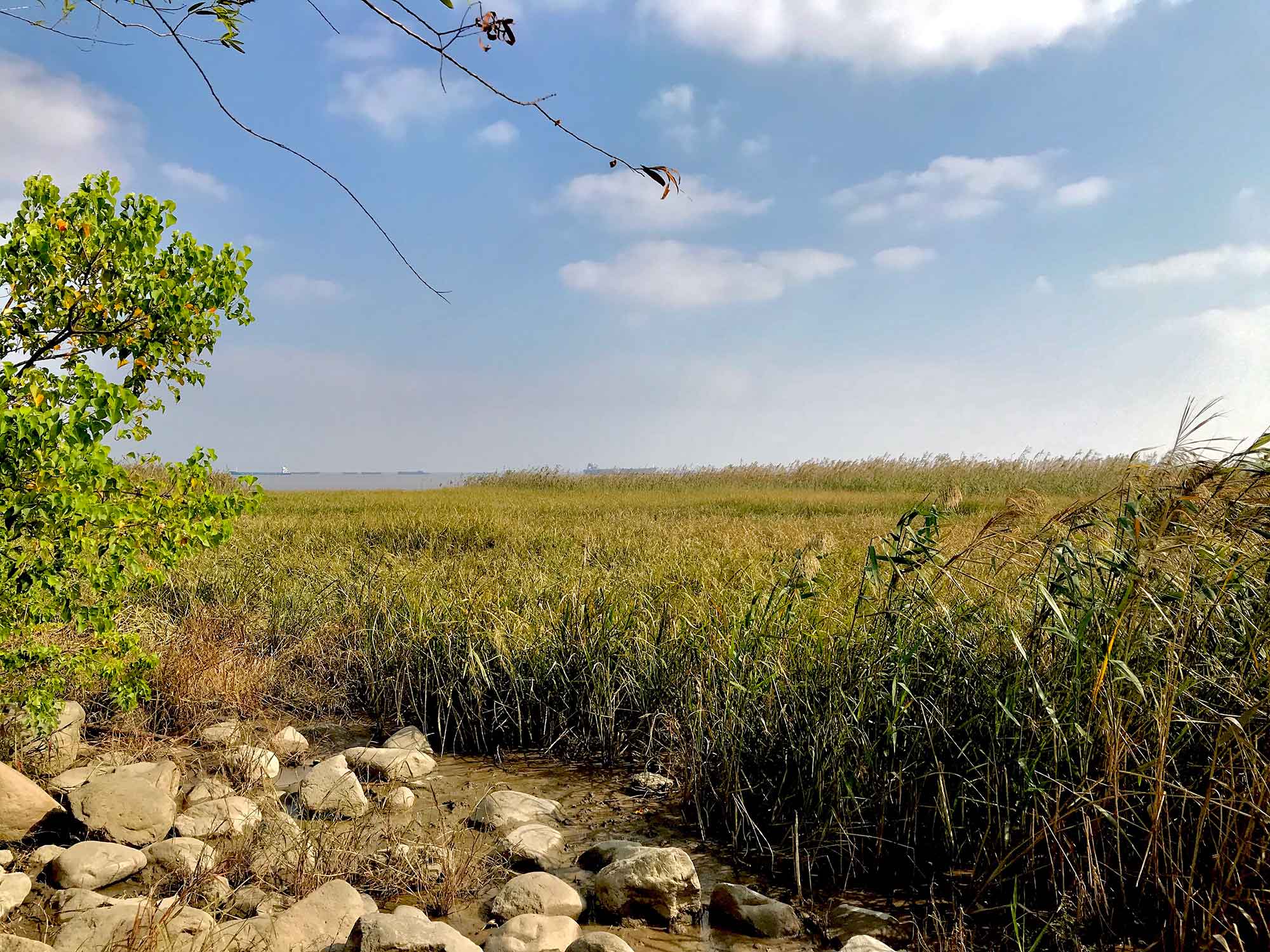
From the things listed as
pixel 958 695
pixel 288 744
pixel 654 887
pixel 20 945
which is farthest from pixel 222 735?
pixel 958 695

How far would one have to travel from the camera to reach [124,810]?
3.54 meters

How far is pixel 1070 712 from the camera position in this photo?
9.43ft

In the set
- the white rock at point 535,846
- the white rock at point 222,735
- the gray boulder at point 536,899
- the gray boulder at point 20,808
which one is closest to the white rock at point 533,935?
the gray boulder at point 536,899

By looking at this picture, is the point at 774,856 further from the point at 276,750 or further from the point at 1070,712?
the point at 276,750

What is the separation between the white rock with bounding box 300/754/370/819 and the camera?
3.79 m

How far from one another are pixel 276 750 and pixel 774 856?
2861mm

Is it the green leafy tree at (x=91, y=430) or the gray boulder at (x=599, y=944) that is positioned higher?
the green leafy tree at (x=91, y=430)

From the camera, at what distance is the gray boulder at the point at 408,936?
2482 mm

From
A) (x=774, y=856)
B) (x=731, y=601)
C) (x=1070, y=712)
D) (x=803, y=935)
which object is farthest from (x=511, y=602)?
(x=1070, y=712)

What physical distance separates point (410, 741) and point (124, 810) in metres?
1.53

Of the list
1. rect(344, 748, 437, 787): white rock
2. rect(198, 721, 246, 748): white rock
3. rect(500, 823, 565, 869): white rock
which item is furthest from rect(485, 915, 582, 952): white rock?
rect(198, 721, 246, 748): white rock

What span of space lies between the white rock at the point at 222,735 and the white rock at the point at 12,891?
150 centimetres

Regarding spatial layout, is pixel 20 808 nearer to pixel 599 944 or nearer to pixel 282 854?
pixel 282 854

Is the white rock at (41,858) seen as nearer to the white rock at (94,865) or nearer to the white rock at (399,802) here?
the white rock at (94,865)
